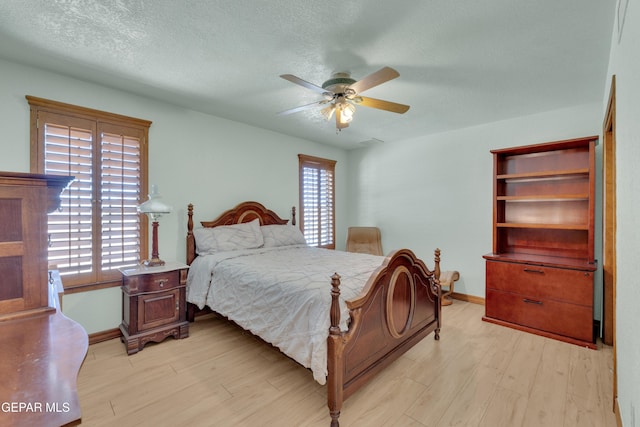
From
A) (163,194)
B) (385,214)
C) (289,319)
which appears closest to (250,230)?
(163,194)

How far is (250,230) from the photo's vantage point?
3.84 metres

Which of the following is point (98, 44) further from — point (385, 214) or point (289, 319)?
point (385, 214)

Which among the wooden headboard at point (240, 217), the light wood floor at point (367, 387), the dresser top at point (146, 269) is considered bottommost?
the light wood floor at point (367, 387)

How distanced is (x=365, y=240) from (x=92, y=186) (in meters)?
3.91

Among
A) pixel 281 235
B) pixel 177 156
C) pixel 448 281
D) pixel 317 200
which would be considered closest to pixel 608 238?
pixel 448 281

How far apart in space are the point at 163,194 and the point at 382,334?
280 cm

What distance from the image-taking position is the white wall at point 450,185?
3.68 metres

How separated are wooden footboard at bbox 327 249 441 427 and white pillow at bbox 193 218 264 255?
2.03 metres

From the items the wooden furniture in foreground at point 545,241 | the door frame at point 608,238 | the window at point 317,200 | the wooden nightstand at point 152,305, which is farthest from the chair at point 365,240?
the wooden nightstand at point 152,305

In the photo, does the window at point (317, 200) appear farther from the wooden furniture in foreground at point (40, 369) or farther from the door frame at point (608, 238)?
the wooden furniture in foreground at point (40, 369)

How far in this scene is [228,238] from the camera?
3.58 m

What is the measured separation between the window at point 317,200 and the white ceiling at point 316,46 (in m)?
1.87

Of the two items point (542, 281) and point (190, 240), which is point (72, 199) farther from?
point (542, 281)

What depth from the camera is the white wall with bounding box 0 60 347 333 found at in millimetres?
2508
